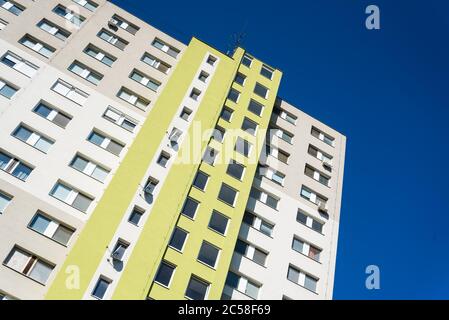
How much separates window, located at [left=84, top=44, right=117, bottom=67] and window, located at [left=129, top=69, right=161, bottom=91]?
6.41 feet

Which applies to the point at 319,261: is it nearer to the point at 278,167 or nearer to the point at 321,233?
the point at 321,233

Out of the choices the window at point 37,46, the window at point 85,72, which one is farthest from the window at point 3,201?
the window at point 37,46

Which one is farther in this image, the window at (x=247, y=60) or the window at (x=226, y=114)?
the window at (x=247, y=60)

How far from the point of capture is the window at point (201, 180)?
27413 mm

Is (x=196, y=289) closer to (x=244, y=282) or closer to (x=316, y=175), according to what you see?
(x=244, y=282)

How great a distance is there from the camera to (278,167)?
1316 inches

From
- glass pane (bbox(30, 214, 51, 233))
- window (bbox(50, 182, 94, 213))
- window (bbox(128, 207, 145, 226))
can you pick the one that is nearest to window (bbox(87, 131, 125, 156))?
window (bbox(50, 182, 94, 213))

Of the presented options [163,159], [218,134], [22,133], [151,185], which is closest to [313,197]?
[218,134]

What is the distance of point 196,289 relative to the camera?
910 inches

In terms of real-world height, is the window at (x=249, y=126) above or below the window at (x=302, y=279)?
above

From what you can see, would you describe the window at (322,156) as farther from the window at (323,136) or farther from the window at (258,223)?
the window at (258,223)

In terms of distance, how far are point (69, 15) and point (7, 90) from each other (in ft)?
35.0

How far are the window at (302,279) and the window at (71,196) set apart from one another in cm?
1380

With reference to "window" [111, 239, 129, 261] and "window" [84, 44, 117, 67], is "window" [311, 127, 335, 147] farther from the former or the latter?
"window" [111, 239, 129, 261]
